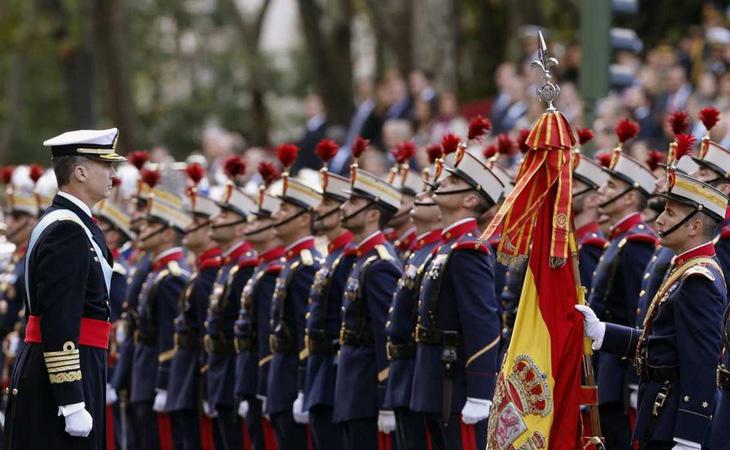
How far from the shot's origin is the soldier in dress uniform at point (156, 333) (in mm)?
13500

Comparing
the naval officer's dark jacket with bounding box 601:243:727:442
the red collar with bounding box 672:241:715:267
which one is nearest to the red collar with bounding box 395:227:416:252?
the naval officer's dark jacket with bounding box 601:243:727:442

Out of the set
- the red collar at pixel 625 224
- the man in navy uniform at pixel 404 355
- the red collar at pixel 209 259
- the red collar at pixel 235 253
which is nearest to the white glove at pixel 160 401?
the red collar at pixel 209 259

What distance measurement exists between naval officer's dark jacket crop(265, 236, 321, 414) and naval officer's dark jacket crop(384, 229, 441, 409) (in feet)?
4.30

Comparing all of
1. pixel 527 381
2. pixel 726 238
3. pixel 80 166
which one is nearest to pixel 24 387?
pixel 80 166

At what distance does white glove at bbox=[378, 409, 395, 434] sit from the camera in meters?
10.8

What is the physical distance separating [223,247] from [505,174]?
8.82ft

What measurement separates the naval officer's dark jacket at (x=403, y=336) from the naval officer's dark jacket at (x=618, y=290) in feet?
3.69

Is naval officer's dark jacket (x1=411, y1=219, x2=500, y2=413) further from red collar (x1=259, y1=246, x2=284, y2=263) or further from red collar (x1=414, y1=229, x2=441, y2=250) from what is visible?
red collar (x1=259, y1=246, x2=284, y2=263)

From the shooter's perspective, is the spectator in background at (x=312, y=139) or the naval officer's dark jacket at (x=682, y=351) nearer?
the naval officer's dark jacket at (x=682, y=351)

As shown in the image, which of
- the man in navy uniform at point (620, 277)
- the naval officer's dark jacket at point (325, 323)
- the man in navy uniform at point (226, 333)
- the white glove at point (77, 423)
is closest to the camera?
the white glove at point (77, 423)

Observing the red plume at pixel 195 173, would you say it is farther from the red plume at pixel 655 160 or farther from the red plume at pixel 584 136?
the red plume at pixel 655 160

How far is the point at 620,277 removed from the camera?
10656 mm

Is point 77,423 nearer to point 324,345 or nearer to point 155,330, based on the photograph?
point 324,345

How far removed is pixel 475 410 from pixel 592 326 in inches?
55.3
